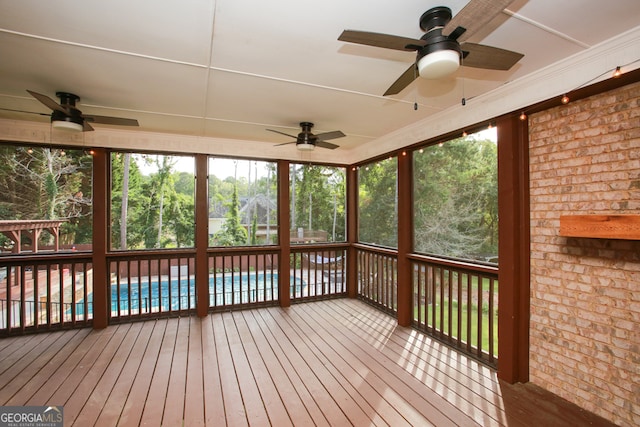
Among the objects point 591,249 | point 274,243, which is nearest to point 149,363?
point 274,243

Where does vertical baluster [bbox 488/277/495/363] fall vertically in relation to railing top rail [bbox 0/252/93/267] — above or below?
below

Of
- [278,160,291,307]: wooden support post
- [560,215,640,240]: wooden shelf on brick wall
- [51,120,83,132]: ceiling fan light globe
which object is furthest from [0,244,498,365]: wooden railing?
[51,120,83,132]: ceiling fan light globe

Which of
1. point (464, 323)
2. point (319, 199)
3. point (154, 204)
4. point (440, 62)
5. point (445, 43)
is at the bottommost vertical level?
point (464, 323)

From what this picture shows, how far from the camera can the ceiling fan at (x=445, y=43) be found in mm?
1407

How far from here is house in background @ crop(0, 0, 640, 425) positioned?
1.81m

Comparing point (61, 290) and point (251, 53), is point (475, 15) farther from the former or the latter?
point (61, 290)

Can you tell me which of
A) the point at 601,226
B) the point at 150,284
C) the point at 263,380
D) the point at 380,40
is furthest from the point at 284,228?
the point at 601,226

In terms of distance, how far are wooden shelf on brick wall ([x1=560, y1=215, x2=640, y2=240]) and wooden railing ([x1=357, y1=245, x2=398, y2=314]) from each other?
7.36ft

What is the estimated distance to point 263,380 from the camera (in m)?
2.67

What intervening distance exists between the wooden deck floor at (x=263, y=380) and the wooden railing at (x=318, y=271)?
4.12 ft

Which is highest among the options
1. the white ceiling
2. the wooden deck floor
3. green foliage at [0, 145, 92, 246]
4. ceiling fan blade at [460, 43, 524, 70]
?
the white ceiling

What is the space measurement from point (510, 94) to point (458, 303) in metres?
2.30

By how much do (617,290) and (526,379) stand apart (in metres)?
1.13

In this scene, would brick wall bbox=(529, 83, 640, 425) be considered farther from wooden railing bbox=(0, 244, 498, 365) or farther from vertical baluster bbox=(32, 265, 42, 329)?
vertical baluster bbox=(32, 265, 42, 329)
